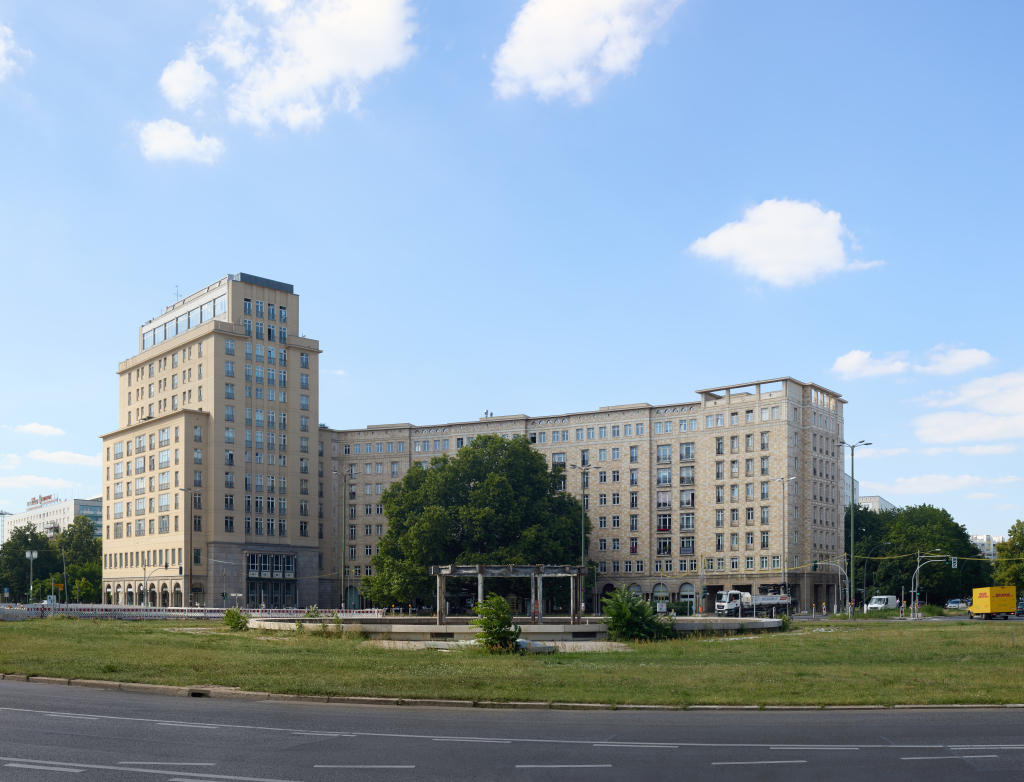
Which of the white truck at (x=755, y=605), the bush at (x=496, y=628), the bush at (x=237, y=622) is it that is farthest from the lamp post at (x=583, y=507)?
the bush at (x=496, y=628)

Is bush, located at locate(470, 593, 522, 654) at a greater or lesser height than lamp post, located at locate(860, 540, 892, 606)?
greater

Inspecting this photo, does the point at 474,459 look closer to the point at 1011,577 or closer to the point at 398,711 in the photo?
the point at 1011,577

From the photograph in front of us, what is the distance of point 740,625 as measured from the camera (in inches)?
1837

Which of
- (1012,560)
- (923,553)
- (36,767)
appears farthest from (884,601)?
(36,767)

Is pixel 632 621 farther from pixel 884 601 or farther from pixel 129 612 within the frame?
pixel 884 601

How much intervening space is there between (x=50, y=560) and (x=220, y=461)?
177 ft

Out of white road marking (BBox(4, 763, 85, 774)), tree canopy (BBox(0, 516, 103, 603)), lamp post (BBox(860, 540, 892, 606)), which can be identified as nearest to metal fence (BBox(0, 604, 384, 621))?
tree canopy (BBox(0, 516, 103, 603))

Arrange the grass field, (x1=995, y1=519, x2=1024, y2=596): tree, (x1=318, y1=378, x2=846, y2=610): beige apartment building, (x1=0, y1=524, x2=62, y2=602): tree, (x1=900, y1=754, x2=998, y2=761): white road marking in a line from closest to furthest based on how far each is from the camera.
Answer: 1. (x1=900, y1=754, x2=998, y2=761): white road marking
2. the grass field
3. (x1=995, y1=519, x2=1024, y2=596): tree
4. (x1=318, y1=378, x2=846, y2=610): beige apartment building
5. (x1=0, y1=524, x2=62, y2=602): tree

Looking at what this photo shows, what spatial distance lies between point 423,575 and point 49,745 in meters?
77.3

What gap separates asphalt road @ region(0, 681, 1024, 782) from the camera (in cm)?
1245

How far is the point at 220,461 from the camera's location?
112812 mm

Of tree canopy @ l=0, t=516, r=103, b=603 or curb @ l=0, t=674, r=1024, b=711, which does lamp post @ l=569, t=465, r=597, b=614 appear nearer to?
tree canopy @ l=0, t=516, r=103, b=603

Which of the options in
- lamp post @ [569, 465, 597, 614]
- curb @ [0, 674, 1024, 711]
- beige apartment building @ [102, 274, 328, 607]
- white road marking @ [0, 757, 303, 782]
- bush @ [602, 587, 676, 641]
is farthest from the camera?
beige apartment building @ [102, 274, 328, 607]

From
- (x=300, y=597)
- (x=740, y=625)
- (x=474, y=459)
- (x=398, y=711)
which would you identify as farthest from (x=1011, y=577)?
(x=398, y=711)
